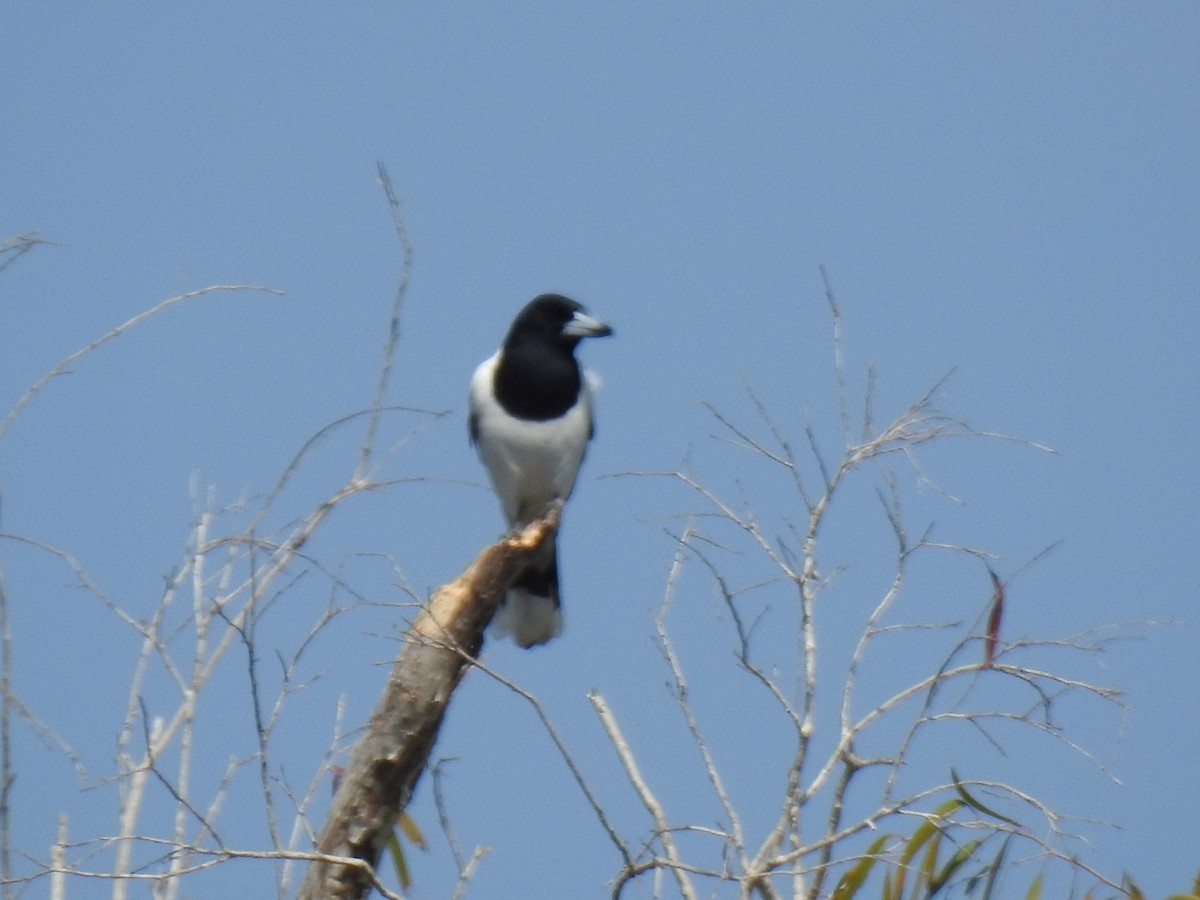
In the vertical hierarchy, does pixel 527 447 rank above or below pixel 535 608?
above

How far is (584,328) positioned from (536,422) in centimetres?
37

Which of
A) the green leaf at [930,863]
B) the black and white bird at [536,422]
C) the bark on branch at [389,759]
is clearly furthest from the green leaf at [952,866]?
the black and white bird at [536,422]

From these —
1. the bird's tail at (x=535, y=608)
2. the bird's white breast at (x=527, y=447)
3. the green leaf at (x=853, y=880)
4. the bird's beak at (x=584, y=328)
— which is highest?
the bird's beak at (x=584, y=328)

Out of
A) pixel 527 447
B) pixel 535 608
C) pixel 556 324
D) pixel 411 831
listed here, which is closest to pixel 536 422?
pixel 527 447

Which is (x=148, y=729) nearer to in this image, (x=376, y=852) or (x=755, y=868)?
(x=376, y=852)

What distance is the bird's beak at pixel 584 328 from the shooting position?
5.55 meters

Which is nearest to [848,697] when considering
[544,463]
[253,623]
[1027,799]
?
[1027,799]

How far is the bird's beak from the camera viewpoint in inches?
219

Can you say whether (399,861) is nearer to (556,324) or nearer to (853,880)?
(853,880)

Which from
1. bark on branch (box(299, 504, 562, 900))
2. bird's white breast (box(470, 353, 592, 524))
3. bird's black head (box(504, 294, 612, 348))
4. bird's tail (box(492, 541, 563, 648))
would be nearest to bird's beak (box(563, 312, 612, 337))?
bird's black head (box(504, 294, 612, 348))

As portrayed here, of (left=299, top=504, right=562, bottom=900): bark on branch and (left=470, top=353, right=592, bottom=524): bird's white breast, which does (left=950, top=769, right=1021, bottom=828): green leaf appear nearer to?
(left=299, top=504, right=562, bottom=900): bark on branch

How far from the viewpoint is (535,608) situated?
5590 millimetres

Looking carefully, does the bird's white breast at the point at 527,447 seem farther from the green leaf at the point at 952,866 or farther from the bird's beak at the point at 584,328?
the green leaf at the point at 952,866

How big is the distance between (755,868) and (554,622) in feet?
8.92
